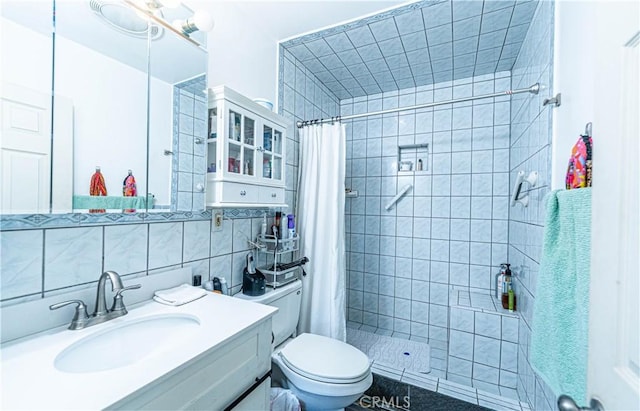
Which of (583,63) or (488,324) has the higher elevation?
(583,63)

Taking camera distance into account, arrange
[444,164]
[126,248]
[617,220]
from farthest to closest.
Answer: [444,164]
[126,248]
[617,220]

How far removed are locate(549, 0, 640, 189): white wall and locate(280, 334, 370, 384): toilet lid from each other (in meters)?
A: 1.18

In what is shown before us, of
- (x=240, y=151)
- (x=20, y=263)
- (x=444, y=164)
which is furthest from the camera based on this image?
(x=444, y=164)

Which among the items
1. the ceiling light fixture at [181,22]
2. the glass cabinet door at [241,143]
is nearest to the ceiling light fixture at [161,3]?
the ceiling light fixture at [181,22]

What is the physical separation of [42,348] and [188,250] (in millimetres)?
565

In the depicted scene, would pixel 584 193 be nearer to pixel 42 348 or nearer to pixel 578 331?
pixel 578 331

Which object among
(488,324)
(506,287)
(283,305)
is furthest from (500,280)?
(283,305)

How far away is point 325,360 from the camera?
1.32 meters

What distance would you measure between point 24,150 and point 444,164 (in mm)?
2473

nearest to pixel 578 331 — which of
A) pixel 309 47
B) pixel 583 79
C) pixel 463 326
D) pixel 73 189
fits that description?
pixel 583 79

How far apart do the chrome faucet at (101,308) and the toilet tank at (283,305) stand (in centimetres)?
58

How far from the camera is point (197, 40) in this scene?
49.4 inches

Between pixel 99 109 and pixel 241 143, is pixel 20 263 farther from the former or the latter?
pixel 241 143

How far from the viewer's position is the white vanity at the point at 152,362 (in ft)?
1.83
